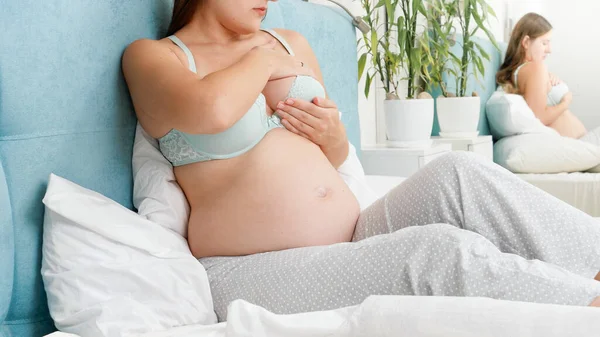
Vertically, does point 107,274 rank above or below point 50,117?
below

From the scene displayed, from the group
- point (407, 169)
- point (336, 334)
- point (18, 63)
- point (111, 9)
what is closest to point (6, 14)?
point (18, 63)

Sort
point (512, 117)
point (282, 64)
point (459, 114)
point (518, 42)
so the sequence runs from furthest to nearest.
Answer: point (518, 42) < point (512, 117) < point (459, 114) < point (282, 64)

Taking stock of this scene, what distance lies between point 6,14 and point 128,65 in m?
0.26

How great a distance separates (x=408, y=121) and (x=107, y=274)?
1.90 m

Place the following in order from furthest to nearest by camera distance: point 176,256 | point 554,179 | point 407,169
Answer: point 554,179 → point 407,169 → point 176,256

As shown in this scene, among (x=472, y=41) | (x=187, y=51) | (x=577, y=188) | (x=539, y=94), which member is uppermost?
(x=187, y=51)

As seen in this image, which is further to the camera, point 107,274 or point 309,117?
point 309,117

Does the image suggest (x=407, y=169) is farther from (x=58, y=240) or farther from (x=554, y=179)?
(x=58, y=240)

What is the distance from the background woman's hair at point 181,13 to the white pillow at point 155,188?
27 cm

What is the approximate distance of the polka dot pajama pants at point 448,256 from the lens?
3.00 ft

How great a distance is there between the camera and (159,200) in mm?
1286

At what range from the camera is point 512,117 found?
143 inches

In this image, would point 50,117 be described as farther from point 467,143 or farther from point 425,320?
point 467,143

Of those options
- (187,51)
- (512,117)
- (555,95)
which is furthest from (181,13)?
(555,95)
